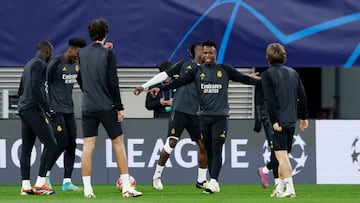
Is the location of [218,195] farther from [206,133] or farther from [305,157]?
[305,157]

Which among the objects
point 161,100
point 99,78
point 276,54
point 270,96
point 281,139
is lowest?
point 281,139

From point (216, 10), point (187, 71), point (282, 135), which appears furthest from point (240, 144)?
point (282, 135)

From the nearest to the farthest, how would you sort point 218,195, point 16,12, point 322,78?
1. point 218,195
2. point 16,12
3. point 322,78

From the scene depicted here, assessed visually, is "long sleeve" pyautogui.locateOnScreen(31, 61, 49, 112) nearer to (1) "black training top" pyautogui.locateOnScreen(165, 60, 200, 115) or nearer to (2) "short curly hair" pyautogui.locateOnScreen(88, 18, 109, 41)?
(2) "short curly hair" pyautogui.locateOnScreen(88, 18, 109, 41)

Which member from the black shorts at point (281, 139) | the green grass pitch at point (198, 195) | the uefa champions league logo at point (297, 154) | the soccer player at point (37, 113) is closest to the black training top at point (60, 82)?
the soccer player at point (37, 113)

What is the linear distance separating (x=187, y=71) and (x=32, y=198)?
2.93 meters

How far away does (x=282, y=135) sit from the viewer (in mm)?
14328

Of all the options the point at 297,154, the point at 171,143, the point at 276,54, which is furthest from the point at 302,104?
the point at 297,154

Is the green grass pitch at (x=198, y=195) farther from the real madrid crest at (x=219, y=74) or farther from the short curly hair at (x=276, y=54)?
the short curly hair at (x=276, y=54)

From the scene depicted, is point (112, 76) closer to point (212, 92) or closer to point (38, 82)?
point (38, 82)

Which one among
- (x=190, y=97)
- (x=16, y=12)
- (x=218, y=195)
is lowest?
(x=218, y=195)

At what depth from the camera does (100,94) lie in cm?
1409

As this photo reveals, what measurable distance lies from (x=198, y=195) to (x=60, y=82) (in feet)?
8.39

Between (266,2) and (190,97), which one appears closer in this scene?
(190,97)
